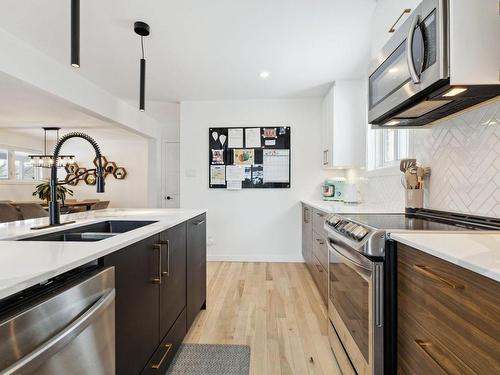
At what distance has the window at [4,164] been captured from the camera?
20.9ft

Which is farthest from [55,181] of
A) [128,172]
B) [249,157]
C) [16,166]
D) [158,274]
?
[16,166]

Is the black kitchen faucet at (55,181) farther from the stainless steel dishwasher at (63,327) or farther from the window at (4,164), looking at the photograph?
the window at (4,164)

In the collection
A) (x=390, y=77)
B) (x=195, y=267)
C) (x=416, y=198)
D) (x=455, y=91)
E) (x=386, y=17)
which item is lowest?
(x=195, y=267)

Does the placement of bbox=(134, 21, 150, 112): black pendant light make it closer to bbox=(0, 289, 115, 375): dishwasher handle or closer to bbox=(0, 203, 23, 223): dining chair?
bbox=(0, 289, 115, 375): dishwasher handle

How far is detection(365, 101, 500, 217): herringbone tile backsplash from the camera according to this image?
4.44 feet

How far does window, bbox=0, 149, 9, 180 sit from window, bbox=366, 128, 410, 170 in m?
7.55

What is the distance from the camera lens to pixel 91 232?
5.34 ft

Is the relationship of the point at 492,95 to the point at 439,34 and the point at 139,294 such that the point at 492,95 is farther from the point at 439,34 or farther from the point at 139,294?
the point at 139,294

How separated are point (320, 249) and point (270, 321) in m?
0.82

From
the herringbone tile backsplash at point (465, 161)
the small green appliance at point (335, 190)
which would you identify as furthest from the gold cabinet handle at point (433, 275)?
the small green appliance at point (335, 190)

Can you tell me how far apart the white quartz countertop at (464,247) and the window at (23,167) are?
816cm

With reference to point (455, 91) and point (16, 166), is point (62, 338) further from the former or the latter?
point (16, 166)

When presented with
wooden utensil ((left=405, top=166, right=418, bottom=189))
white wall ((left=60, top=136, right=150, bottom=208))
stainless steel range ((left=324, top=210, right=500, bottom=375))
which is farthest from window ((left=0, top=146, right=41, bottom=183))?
wooden utensil ((left=405, top=166, right=418, bottom=189))

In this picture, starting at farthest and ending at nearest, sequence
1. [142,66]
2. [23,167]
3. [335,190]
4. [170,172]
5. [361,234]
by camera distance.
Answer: [23,167] < [170,172] < [335,190] < [142,66] < [361,234]
